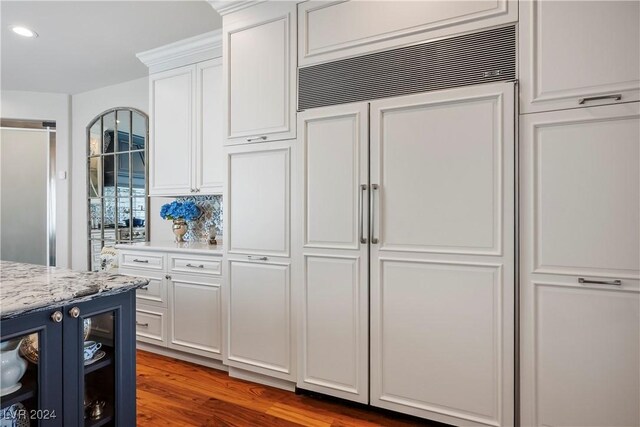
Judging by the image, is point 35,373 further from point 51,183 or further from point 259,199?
point 51,183

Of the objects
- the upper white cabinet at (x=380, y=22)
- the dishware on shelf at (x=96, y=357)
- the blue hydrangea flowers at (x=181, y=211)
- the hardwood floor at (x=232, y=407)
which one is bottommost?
the hardwood floor at (x=232, y=407)

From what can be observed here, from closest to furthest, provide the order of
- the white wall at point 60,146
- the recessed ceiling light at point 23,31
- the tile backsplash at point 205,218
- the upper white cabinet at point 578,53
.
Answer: the upper white cabinet at point 578,53, the recessed ceiling light at point 23,31, the tile backsplash at point 205,218, the white wall at point 60,146

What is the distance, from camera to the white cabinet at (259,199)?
2.28m

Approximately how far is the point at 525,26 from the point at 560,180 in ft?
2.48

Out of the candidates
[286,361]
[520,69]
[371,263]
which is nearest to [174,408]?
[286,361]

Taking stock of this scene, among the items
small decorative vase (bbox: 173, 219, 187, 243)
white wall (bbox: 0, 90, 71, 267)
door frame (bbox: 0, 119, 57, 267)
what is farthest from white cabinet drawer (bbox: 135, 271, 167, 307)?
door frame (bbox: 0, 119, 57, 267)

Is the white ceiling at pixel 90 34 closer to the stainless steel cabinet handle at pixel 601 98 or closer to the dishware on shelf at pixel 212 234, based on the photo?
the dishware on shelf at pixel 212 234

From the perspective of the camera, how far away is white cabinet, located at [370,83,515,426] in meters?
1.73

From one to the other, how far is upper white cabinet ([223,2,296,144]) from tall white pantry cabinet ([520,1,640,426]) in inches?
52.2

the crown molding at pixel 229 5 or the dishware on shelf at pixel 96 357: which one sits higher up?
the crown molding at pixel 229 5

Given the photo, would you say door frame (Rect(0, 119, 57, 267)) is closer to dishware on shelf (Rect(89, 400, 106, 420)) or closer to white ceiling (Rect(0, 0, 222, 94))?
white ceiling (Rect(0, 0, 222, 94))

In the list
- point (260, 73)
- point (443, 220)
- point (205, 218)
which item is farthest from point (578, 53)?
point (205, 218)

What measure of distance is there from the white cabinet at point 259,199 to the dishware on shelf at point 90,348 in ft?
3.81

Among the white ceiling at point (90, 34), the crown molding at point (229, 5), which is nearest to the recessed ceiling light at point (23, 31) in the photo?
the white ceiling at point (90, 34)
